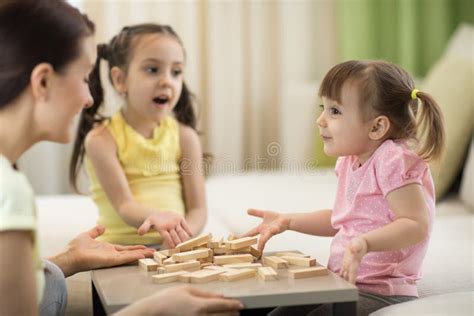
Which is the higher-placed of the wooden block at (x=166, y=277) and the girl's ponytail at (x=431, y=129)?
the girl's ponytail at (x=431, y=129)

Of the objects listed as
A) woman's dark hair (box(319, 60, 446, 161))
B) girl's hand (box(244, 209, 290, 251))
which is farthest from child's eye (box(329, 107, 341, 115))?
girl's hand (box(244, 209, 290, 251))

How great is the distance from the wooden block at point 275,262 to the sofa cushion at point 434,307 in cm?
18

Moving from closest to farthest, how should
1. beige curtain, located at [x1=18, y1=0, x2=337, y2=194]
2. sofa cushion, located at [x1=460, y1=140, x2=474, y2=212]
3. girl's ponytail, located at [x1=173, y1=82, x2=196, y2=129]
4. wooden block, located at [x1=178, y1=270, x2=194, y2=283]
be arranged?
wooden block, located at [x1=178, y1=270, x2=194, y2=283]
girl's ponytail, located at [x1=173, y1=82, x2=196, y2=129]
sofa cushion, located at [x1=460, y1=140, x2=474, y2=212]
beige curtain, located at [x1=18, y1=0, x2=337, y2=194]

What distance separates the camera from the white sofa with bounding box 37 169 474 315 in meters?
1.76

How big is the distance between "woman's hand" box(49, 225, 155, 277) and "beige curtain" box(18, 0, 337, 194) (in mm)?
2029

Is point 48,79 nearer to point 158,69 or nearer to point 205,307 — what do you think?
point 205,307

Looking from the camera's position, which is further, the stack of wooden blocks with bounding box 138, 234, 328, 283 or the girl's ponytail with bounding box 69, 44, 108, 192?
the girl's ponytail with bounding box 69, 44, 108, 192

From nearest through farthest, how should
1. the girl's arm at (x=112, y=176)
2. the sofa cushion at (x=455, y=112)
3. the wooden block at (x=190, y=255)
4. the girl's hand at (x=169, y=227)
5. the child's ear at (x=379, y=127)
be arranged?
the wooden block at (x=190, y=255) < the child's ear at (x=379, y=127) < the girl's hand at (x=169, y=227) < the girl's arm at (x=112, y=176) < the sofa cushion at (x=455, y=112)

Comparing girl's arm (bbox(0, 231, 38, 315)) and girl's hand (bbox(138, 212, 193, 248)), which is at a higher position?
girl's arm (bbox(0, 231, 38, 315))

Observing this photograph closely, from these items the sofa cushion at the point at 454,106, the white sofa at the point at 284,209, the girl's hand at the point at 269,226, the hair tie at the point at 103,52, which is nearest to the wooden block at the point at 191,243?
the girl's hand at the point at 269,226

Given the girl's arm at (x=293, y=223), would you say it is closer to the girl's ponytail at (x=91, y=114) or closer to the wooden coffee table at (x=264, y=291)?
the wooden coffee table at (x=264, y=291)

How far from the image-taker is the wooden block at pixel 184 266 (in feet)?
4.53

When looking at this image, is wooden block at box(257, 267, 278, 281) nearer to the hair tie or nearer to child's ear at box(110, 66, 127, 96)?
child's ear at box(110, 66, 127, 96)

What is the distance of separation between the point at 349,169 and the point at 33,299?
0.73 m
